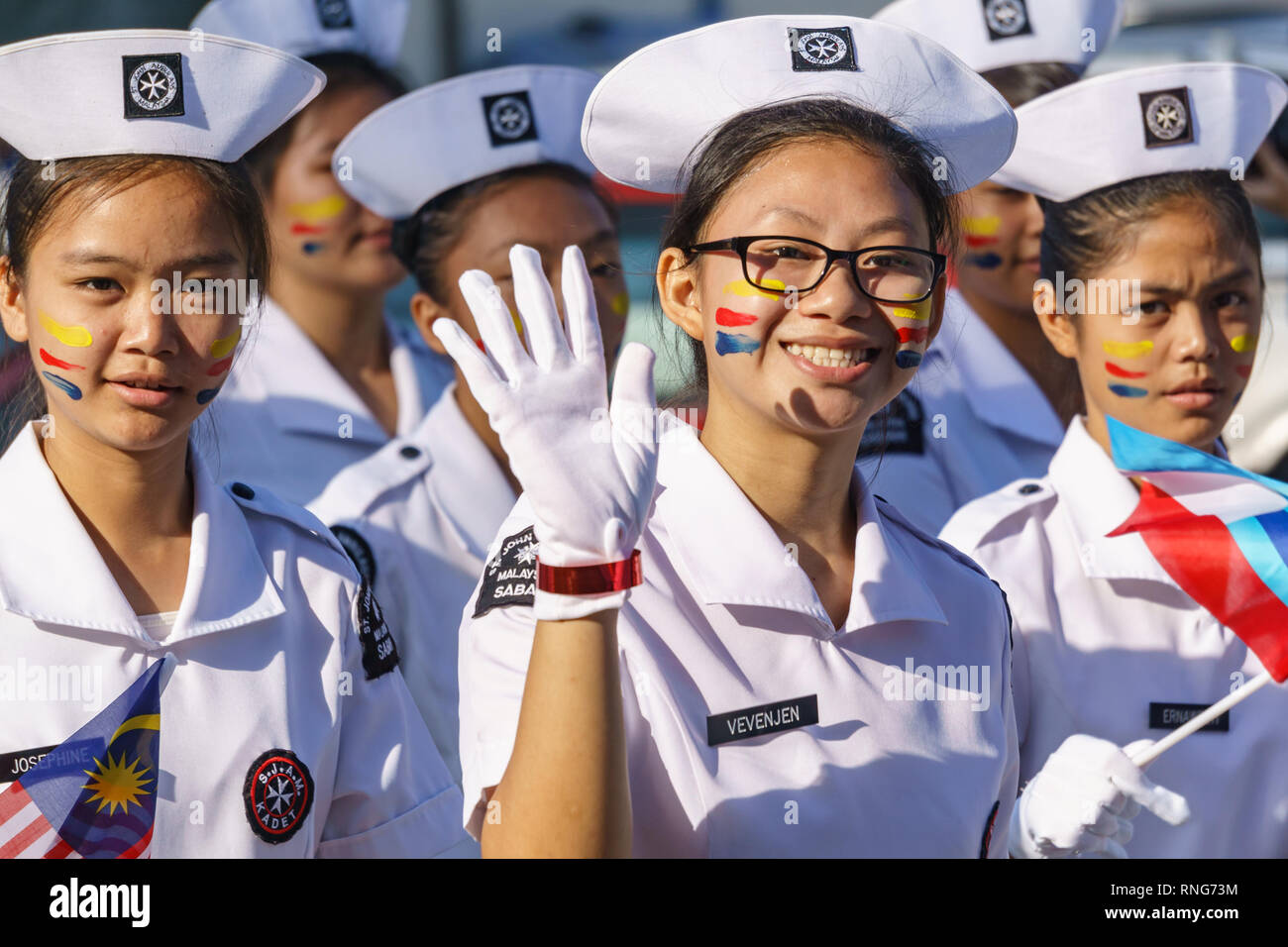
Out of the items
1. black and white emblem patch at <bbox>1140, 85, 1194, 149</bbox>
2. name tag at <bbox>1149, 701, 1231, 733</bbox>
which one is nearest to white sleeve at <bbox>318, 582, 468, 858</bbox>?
name tag at <bbox>1149, 701, 1231, 733</bbox>

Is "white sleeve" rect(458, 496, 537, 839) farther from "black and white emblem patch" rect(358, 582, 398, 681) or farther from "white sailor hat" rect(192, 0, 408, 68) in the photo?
"white sailor hat" rect(192, 0, 408, 68)

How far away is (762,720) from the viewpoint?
1.70 m

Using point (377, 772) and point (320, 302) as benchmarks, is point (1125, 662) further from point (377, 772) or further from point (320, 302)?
point (320, 302)

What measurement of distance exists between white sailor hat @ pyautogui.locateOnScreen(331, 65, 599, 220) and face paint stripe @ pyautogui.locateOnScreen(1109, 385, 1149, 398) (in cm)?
118

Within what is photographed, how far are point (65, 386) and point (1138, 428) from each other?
152 centimetres

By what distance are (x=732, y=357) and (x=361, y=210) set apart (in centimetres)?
212

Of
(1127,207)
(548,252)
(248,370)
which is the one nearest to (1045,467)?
(1127,207)

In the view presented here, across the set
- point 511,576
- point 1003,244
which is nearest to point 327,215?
point 1003,244

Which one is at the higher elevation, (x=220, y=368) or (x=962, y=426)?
(x=220, y=368)

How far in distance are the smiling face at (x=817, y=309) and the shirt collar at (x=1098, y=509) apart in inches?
27.9

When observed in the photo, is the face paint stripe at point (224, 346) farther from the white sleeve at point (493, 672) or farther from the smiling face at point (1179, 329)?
the smiling face at point (1179, 329)

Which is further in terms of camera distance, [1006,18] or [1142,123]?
[1006,18]

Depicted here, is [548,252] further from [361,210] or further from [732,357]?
[732,357]

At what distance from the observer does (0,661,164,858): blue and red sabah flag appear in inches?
69.9
